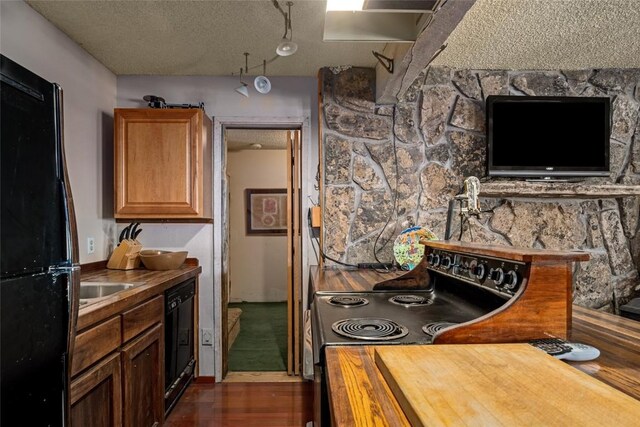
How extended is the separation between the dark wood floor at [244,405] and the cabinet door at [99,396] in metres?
0.84

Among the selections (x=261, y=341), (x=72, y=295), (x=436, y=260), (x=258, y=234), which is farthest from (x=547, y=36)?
(x=258, y=234)

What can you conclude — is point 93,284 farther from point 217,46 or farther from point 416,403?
point 416,403

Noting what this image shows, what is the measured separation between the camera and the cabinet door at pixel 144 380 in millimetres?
1947

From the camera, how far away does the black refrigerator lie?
2.83ft

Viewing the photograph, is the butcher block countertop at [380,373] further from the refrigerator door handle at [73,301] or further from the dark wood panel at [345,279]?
the dark wood panel at [345,279]

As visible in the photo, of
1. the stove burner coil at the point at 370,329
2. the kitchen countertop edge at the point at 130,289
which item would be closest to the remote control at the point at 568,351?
the stove burner coil at the point at 370,329

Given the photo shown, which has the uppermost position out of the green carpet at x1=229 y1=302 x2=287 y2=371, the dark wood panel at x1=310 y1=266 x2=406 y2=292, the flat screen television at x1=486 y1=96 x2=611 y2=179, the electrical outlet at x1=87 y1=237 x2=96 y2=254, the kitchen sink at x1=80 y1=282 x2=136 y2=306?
the flat screen television at x1=486 y1=96 x2=611 y2=179

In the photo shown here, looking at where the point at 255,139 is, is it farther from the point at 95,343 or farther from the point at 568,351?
the point at 568,351

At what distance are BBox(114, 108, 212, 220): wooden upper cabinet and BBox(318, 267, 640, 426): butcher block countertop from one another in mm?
2127

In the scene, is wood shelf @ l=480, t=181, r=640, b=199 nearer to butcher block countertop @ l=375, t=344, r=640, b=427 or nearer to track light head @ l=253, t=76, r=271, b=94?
track light head @ l=253, t=76, r=271, b=94

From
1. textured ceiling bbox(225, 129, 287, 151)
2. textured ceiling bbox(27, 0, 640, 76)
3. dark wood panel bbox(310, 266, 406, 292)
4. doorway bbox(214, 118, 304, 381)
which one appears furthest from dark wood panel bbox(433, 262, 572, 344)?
textured ceiling bbox(225, 129, 287, 151)

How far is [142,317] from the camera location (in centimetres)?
211

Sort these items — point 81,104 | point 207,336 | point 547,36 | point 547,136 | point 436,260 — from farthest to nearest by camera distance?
point 207,336, point 547,136, point 81,104, point 547,36, point 436,260

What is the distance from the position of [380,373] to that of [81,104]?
8.89 ft
